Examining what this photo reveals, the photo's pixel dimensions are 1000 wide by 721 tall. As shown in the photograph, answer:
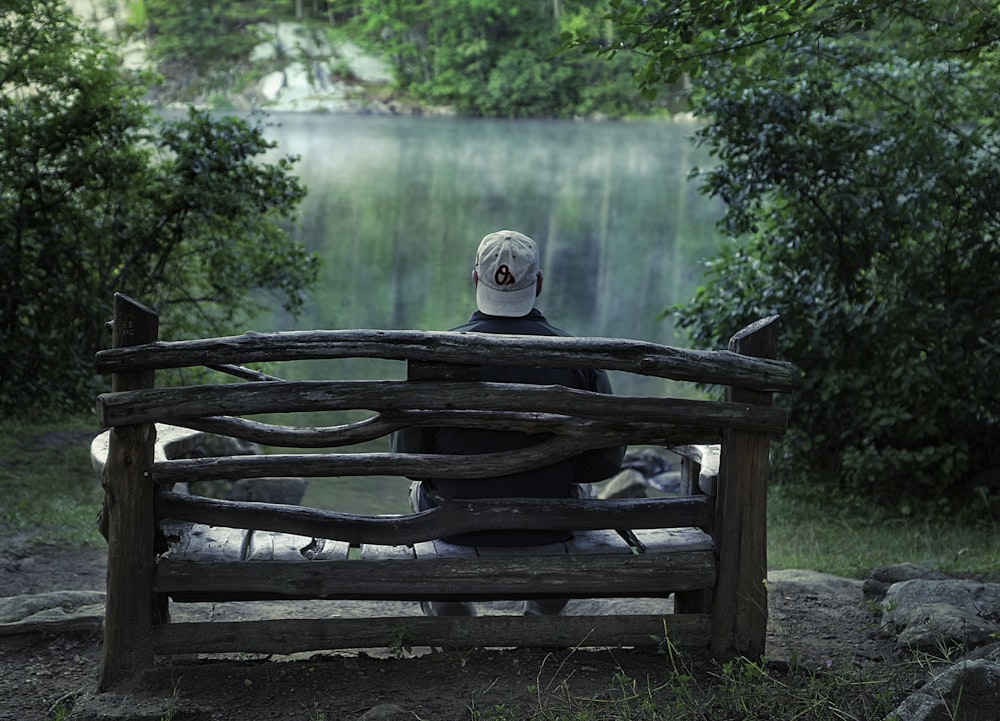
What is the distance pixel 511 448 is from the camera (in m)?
3.92

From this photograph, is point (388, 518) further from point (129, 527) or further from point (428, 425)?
point (129, 527)

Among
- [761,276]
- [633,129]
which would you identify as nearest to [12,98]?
[761,276]

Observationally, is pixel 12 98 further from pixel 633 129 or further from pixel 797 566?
pixel 633 129

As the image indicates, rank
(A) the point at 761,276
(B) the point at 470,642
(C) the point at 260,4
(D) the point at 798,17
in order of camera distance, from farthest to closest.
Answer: (C) the point at 260,4, (A) the point at 761,276, (D) the point at 798,17, (B) the point at 470,642

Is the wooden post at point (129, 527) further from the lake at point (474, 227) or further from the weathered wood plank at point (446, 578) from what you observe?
the lake at point (474, 227)

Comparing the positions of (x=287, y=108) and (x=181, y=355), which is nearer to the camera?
(x=181, y=355)

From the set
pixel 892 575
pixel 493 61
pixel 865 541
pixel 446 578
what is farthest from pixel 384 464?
pixel 493 61

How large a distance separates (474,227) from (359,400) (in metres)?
25.7

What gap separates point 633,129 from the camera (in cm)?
6009

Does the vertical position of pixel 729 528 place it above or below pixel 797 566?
above

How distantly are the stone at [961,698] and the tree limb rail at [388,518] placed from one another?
47.6 inches

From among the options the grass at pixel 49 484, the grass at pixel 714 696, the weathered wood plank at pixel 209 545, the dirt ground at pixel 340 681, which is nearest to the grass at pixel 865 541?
the dirt ground at pixel 340 681

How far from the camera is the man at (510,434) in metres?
3.89

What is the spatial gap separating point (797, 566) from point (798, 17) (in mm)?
3133
